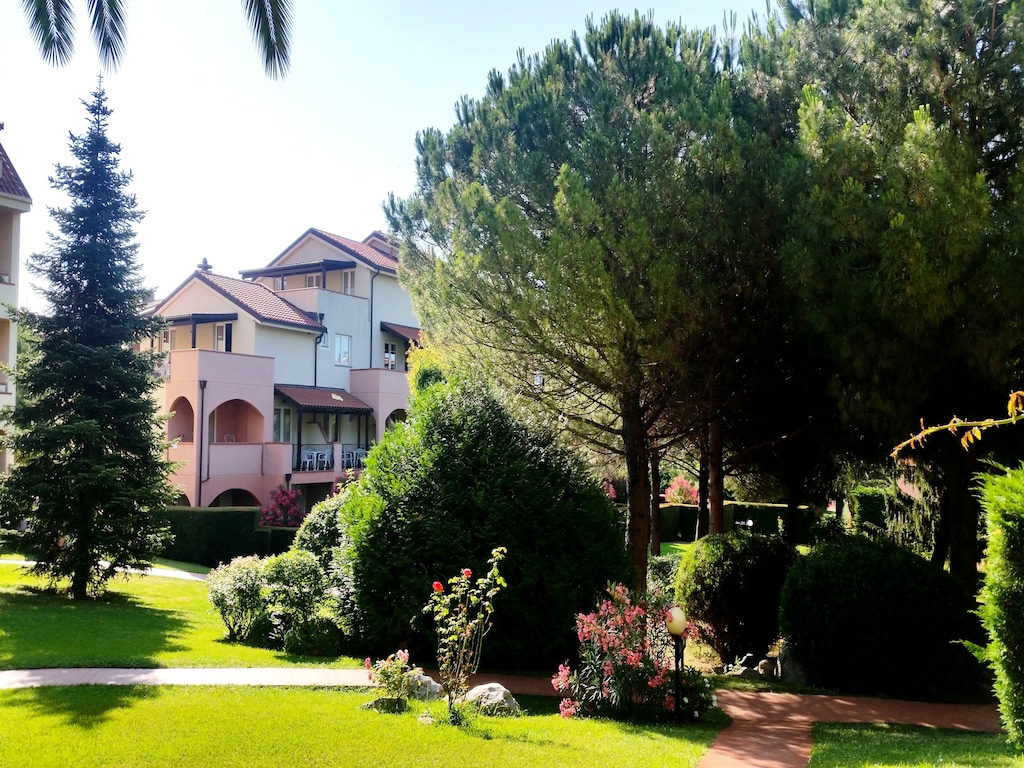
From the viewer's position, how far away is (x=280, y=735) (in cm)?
733

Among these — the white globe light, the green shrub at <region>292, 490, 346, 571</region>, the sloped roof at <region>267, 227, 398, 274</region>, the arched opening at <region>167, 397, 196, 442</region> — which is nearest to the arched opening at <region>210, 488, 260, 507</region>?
the arched opening at <region>167, 397, 196, 442</region>

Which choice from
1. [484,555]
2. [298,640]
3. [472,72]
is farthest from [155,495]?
[472,72]

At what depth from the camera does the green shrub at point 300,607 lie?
39.0ft

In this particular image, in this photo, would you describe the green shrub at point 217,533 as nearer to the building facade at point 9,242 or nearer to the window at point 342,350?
the building facade at point 9,242

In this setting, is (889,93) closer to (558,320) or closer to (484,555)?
(558,320)

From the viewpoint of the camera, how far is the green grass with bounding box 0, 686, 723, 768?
670 cm

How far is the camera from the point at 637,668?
8.95 metres

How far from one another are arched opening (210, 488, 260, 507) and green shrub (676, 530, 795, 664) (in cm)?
2011

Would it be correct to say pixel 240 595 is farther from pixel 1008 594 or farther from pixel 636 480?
pixel 1008 594

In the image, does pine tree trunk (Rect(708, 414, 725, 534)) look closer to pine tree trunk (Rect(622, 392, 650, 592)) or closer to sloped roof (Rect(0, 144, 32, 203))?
pine tree trunk (Rect(622, 392, 650, 592))

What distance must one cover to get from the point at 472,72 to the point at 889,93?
713 centimetres

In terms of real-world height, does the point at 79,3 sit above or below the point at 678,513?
above

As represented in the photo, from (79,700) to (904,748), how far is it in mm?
7776

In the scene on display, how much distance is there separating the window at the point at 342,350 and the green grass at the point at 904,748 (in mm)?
28007
